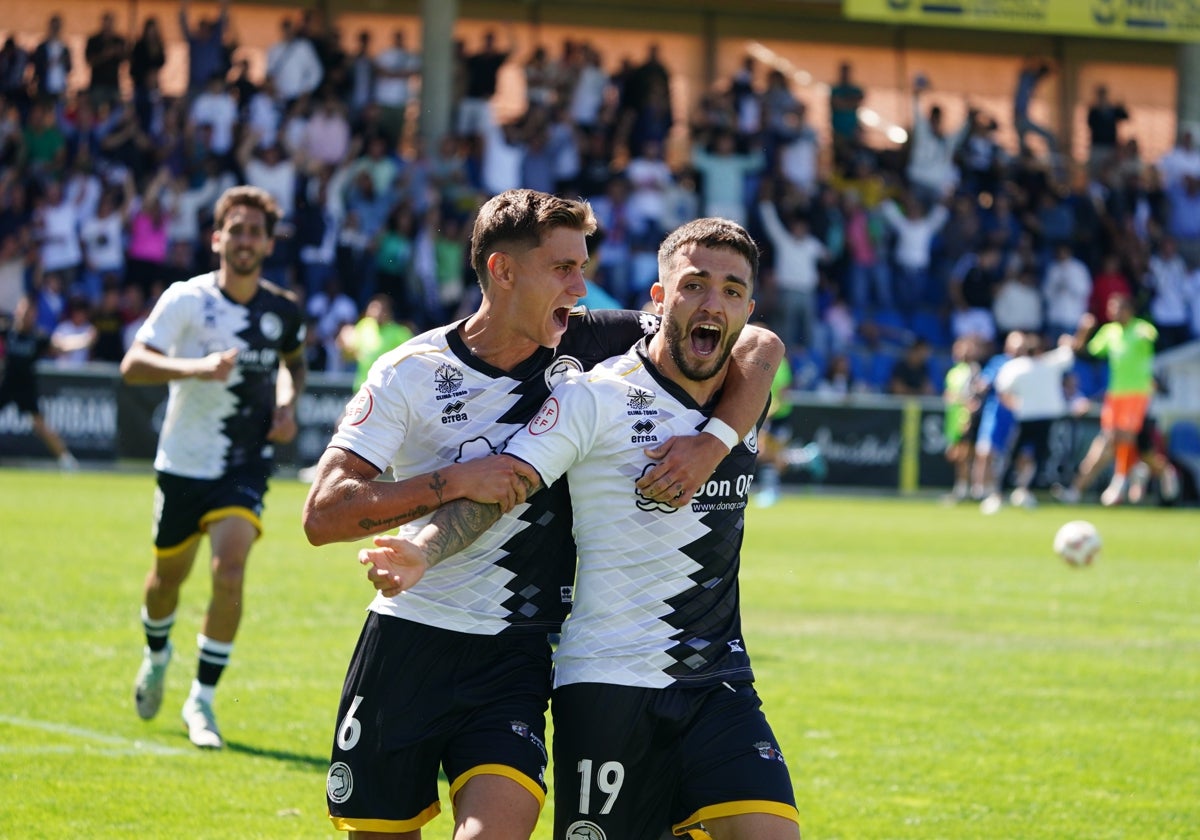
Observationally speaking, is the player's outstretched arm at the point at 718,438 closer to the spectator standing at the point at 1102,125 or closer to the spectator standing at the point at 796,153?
the spectator standing at the point at 796,153

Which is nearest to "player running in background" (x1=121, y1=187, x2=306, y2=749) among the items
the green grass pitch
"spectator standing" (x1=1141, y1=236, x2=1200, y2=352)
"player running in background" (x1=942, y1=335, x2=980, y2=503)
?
the green grass pitch

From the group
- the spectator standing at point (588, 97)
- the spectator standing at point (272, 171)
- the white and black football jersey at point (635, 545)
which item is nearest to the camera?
the white and black football jersey at point (635, 545)

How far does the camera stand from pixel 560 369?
16.1 feet

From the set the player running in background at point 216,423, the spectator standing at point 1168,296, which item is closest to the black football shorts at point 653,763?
the player running in background at point 216,423

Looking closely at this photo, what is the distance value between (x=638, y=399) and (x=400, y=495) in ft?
2.45

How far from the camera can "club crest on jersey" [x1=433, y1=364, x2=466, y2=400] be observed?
476cm

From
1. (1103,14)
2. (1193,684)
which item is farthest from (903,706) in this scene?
(1103,14)

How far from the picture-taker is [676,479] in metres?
4.57

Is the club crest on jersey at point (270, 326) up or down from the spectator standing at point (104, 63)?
down

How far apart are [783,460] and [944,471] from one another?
2897 mm

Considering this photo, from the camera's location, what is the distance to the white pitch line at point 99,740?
7734mm

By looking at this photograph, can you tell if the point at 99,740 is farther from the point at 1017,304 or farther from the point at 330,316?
the point at 1017,304

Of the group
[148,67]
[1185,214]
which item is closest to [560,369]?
[148,67]

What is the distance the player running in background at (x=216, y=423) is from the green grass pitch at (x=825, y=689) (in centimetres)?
52
